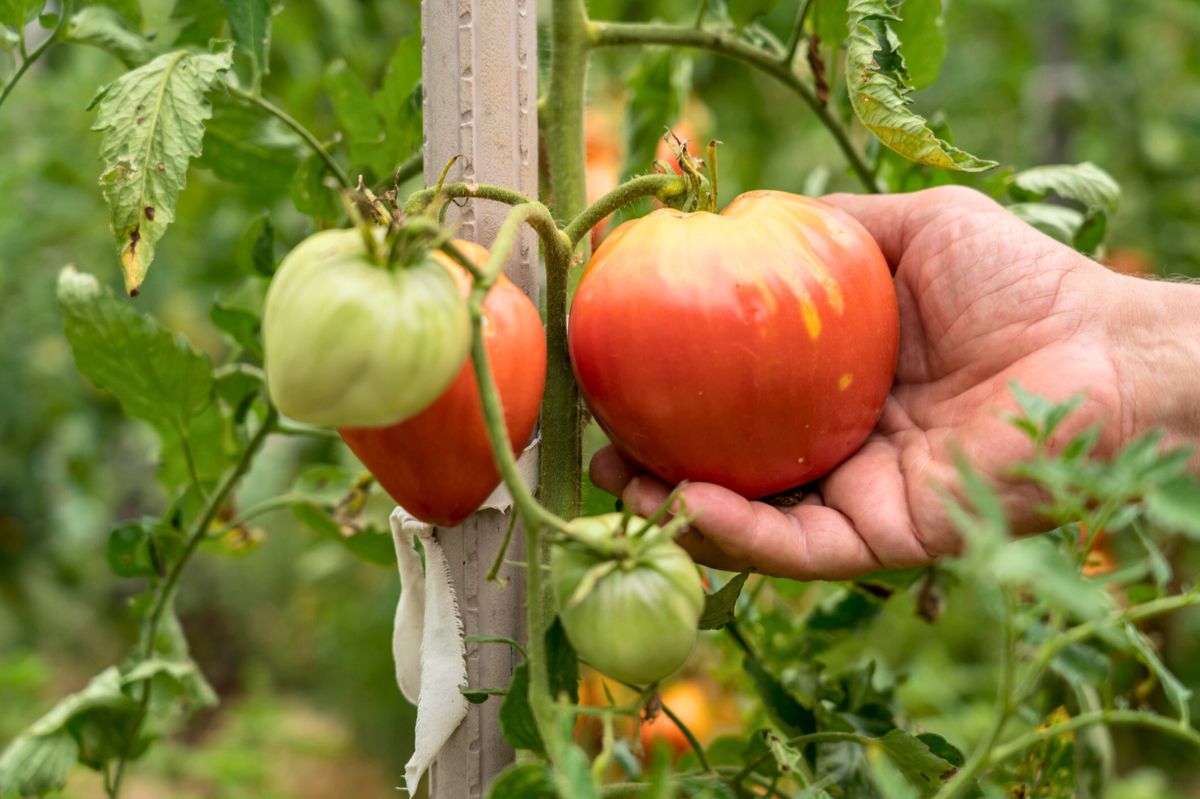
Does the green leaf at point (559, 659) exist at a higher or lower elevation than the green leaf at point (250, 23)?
lower

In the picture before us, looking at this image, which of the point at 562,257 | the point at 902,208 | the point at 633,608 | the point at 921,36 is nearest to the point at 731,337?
the point at 562,257

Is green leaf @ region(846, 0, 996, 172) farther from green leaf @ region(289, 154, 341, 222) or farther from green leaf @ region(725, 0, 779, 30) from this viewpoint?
green leaf @ region(289, 154, 341, 222)

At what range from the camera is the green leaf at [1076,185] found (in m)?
1.00

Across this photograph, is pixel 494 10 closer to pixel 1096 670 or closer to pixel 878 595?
pixel 1096 670

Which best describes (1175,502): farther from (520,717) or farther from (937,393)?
(937,393)

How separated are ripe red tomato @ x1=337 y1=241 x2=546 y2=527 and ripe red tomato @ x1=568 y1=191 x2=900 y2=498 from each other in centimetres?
7

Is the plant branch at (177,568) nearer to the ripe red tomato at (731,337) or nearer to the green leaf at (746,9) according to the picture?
the ripe red tomato at (731,337)

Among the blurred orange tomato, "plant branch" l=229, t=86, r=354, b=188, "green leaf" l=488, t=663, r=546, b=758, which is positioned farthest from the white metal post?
the blurred orange tomato

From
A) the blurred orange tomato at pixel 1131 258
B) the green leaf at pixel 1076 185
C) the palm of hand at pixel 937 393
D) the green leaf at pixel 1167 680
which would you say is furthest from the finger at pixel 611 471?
the blurred orange tomato at pixel 1131 258

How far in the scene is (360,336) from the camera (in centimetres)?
50

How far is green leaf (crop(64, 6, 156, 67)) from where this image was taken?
91 cm

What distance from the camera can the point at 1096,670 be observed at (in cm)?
58

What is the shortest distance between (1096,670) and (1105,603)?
0.30 ft

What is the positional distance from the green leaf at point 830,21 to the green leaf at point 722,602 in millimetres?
525
